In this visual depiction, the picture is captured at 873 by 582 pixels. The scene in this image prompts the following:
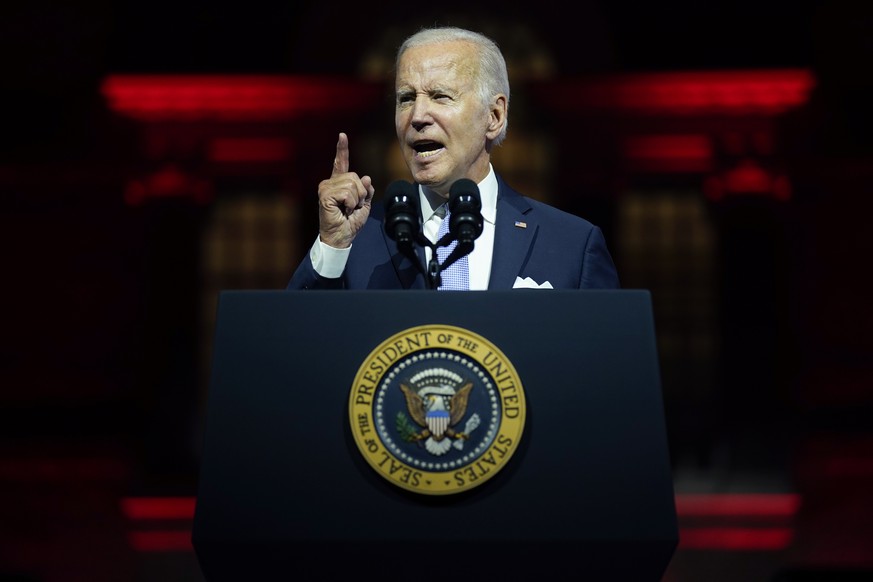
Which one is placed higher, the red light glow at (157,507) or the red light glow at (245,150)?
the red light glow at (245,150)

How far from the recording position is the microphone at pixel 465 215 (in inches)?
77.6

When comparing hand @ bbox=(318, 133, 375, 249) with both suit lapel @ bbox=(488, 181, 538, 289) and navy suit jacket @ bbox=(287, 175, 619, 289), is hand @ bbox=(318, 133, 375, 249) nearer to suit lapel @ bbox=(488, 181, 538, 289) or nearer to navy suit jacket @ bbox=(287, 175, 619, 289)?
navy suit jacket @ bbox=(287, 175, 619, 289)

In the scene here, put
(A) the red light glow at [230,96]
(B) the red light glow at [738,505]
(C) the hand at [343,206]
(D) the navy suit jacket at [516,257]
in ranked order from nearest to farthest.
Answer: (C) the hand at [343,206] < (D) the navy suit jacket at [516,257] < (B) the red light glow at [738,505] < (A) the red light glow at [230,96]

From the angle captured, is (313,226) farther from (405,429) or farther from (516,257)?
(405,429)

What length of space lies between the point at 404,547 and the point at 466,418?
0.20 meters

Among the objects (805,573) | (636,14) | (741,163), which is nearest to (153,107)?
(636,14)

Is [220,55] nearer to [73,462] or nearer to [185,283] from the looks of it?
[185,283]

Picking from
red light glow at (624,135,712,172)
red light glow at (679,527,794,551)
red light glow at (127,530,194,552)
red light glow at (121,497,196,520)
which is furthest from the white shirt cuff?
red light glow at (624,135,712,172)

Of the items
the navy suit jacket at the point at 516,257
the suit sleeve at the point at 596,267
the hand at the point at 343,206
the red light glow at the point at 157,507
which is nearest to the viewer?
the hand at the point at 343,206

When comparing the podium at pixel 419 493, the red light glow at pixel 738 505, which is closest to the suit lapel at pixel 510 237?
the podium at pixel 419 493

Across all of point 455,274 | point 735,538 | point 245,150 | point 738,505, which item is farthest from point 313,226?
point 455,274

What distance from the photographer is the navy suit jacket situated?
2.26m

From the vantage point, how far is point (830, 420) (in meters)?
10.1

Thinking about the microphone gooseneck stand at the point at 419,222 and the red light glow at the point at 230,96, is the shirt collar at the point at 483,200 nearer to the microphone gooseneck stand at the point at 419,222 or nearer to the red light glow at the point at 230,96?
the microphone gooseneck stand at the point at 419,222
